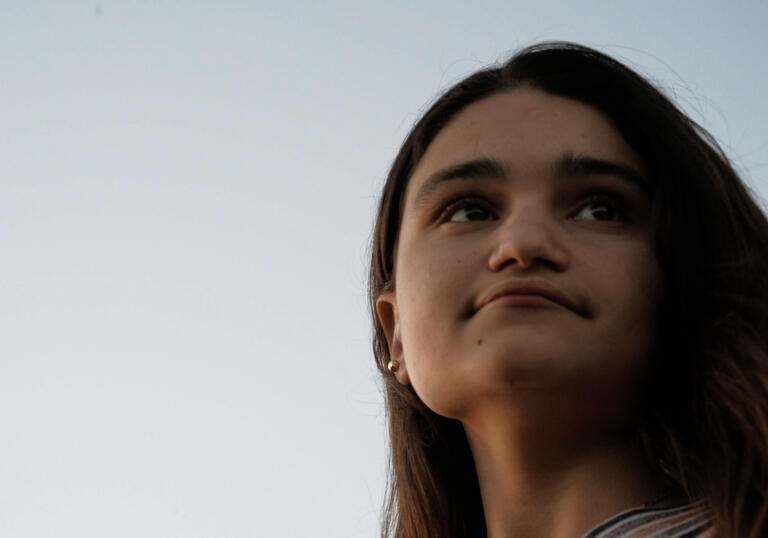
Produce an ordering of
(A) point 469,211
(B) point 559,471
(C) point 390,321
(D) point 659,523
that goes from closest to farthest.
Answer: (D) point 659,523 < (B) point 559,471 < (A) point 469,211 < (C) point 390,321

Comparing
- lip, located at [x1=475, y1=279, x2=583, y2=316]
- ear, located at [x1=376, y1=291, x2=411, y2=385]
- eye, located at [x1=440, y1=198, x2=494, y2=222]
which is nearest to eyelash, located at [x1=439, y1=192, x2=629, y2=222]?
eye, located at [x1=440, y1=198, x2=494, y2=222]

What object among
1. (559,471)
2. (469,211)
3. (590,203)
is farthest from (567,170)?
(559,471)

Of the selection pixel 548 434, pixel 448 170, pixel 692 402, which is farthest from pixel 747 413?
pixel 448 170

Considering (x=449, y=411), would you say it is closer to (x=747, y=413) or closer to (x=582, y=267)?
(x=582, y=267)

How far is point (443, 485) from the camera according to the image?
3.42 meters

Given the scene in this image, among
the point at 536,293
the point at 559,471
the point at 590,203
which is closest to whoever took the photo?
the point at 536,293

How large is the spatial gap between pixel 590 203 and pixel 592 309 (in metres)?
0.38

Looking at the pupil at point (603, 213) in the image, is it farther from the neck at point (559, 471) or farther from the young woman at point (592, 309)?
the neck at point (559, 471)

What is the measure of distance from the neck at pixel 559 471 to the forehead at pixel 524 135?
2.41ft

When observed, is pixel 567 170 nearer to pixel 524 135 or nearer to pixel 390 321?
pixel 524 135

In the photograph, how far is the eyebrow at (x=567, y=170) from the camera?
290 cm

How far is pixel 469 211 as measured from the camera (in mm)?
3000

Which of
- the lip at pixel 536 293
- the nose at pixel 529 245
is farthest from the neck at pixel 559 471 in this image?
the nose at pixel 529 245

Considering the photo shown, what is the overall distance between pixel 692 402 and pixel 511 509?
60cm
